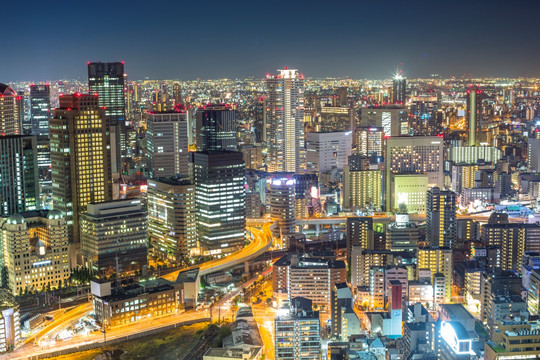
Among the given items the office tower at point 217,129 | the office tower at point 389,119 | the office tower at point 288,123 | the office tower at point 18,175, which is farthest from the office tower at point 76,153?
the office tower at point 389,119

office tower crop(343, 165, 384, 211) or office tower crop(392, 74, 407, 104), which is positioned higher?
office tower crop(392, 74, 407, 104)

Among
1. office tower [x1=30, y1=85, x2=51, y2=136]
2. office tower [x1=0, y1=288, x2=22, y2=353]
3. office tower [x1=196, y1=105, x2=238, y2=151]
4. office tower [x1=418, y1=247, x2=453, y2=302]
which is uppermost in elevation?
office tower [x1=30, y1=85, x2=51, y2=136]

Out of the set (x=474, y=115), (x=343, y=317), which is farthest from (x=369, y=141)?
(x=343, y=317)

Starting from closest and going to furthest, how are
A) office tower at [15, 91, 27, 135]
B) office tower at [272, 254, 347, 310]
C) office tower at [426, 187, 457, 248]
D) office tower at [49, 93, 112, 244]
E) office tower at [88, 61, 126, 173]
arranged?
office tower at [272, 254, 347, 310]
office tower at [49, 93, 112, 244]
office tower at [426, 187, 457, 248]
office tower at [88, 61, 126, 173]
office tower at [15, 91, 27, 135]

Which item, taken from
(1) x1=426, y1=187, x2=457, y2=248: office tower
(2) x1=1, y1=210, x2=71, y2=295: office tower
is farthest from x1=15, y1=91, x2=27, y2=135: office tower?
(1) x1=426, y1=187, x2=457, y2=248: office tower

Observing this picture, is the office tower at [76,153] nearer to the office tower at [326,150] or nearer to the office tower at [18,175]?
the office tower at [18,175]

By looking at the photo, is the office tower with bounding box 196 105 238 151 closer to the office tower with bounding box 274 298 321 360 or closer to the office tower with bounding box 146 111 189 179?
the office tower with bounding box 146 111 189 179

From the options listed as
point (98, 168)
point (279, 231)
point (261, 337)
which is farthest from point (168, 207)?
point (261, 337)
